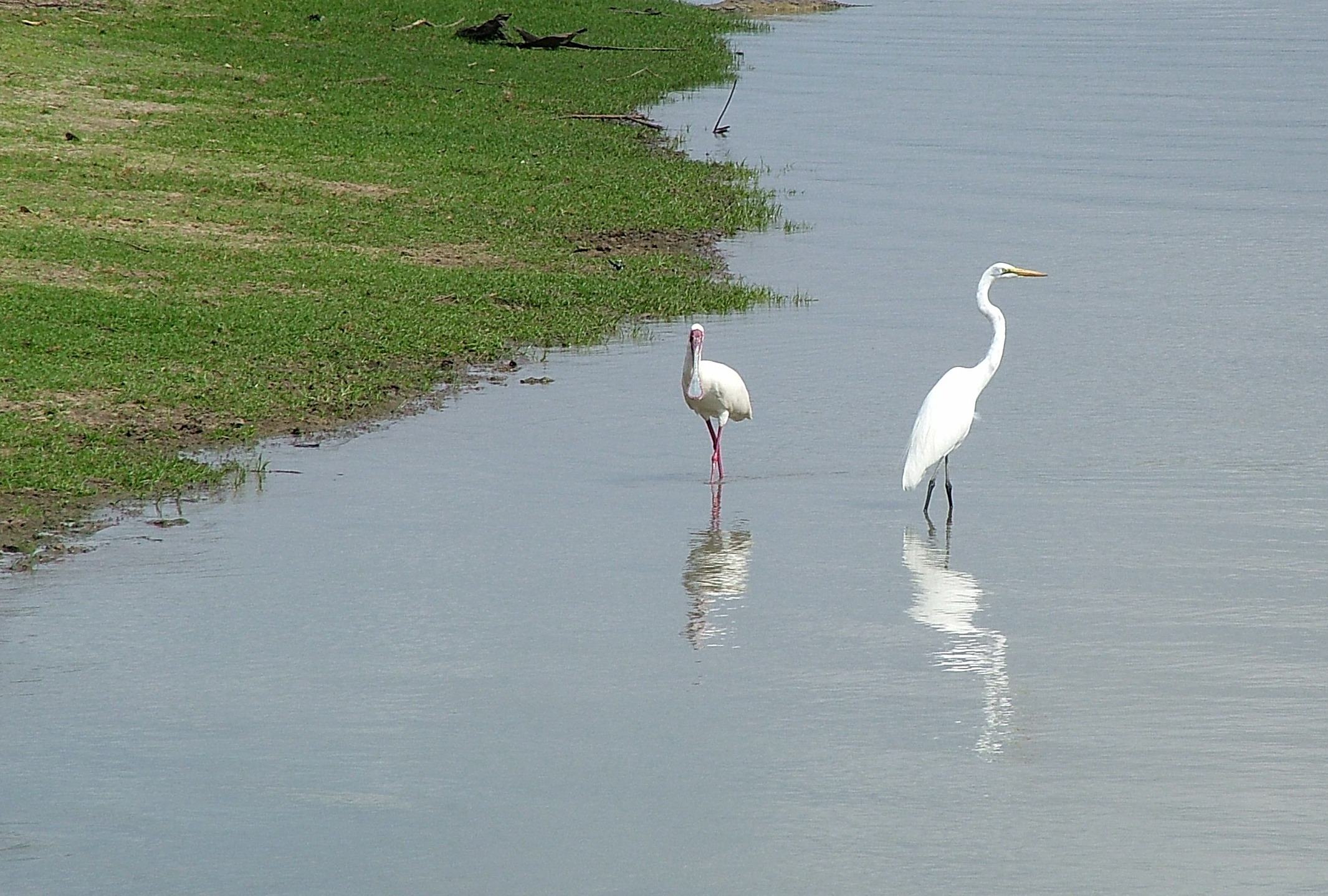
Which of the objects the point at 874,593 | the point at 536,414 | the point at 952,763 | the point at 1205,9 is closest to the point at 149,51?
the point at 536,414

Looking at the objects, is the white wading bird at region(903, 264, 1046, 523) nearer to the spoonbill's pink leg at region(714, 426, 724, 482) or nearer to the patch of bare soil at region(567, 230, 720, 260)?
the spoonbill's pink leg at region(714, 426, 724, 482)

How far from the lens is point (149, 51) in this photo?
81.5ft

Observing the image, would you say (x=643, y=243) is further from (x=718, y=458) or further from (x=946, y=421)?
(x=946, y=421)

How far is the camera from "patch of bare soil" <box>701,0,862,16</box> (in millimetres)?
43812

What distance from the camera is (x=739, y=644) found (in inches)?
293

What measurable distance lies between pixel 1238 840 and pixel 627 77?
24.7 metres

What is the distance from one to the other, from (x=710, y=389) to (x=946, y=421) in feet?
4.89

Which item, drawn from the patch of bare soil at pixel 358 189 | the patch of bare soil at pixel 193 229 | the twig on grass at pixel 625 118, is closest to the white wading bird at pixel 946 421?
the patch of bare soil at pixel 193 229

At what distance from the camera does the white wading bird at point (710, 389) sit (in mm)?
10477

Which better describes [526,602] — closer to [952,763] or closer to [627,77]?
[952,763]

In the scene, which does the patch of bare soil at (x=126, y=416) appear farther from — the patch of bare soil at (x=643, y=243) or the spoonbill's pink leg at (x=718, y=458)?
the patch of bare soil at (x=643, y=243)

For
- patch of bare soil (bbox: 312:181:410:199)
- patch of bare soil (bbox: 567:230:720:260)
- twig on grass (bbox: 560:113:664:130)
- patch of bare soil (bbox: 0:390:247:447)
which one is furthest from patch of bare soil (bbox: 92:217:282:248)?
twig on grass (bbox: 560:113:664:130)

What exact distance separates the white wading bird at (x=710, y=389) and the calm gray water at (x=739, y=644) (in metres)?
0.29

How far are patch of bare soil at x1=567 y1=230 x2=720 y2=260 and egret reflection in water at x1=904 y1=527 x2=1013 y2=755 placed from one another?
7.72 metres
